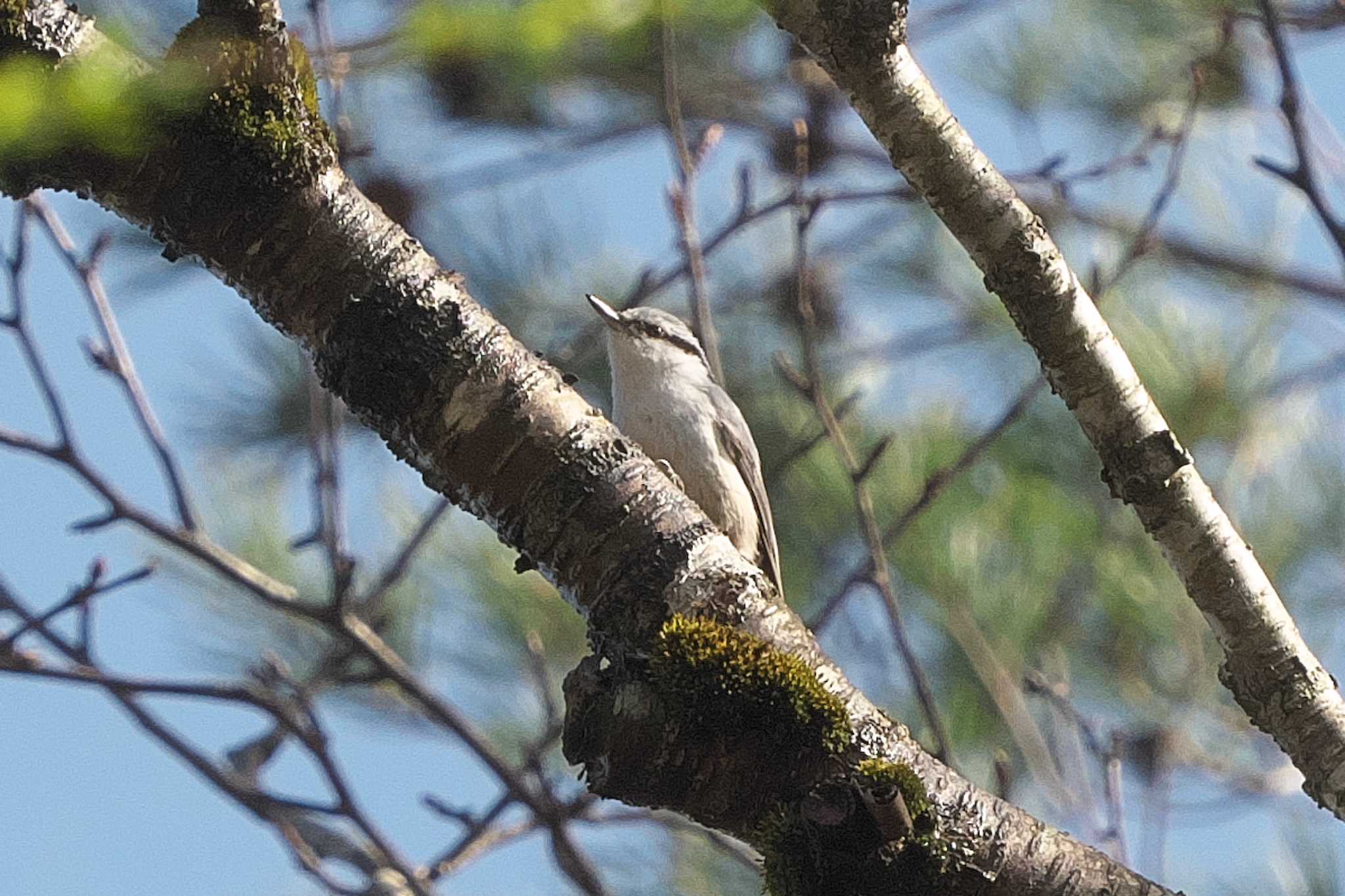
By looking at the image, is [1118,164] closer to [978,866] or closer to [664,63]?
[664,63]

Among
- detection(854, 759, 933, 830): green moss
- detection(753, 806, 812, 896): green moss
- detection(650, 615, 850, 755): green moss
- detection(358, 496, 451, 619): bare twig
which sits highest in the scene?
detection(358, 496, 451, 619): bare twig

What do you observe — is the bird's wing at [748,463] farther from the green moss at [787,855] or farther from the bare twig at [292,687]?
the green moss at [787,855]

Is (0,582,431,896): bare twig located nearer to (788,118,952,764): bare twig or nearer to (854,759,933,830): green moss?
(788,118,952,764): bare twig

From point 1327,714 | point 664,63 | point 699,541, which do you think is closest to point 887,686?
point 664,63

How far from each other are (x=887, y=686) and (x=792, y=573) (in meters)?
0.54

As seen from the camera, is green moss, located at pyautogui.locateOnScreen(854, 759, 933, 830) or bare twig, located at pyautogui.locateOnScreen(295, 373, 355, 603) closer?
green moss, located at pyautogui.locateOnScreen(854, 759, 933, 830)

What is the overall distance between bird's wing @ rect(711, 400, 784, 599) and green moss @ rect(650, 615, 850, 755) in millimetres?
2161

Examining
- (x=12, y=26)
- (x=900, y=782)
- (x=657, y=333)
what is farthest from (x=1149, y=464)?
(x=657, y=333)

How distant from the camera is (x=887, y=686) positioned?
4.64 metres

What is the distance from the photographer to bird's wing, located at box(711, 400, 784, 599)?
411 cm

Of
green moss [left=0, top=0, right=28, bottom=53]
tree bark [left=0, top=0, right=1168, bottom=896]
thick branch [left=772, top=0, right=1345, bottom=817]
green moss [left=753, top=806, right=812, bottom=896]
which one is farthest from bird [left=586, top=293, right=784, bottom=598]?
green moss [left=0, top=0, right=28, bottom=53]

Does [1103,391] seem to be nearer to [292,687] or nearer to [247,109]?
[247,109]

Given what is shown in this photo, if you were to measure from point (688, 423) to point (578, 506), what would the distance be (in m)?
2.06

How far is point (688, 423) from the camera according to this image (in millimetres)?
4066
